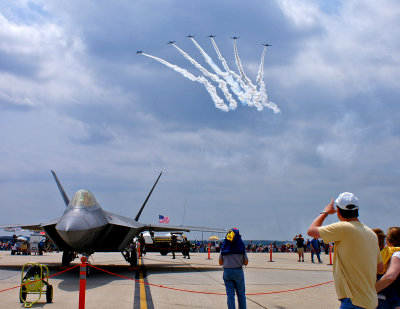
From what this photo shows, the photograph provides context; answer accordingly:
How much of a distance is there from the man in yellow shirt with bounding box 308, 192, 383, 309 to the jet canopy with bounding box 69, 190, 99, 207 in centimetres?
1063

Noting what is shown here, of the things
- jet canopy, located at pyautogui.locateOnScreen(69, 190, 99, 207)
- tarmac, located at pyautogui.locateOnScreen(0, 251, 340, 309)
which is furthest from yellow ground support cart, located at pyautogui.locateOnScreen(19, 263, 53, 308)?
jet canopy, located at pyautogui.locateOnScreen(69, 190, 99, 207)

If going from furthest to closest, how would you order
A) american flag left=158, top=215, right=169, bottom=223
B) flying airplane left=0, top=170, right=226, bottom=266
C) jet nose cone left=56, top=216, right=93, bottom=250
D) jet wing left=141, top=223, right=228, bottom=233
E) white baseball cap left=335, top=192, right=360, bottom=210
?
1. american flag left=158, top=215, right=169, bottom=223
2. jet wing left=141, top=223, right=228, bottom=233
3. flying airplane left=0, top=170, right=226, bottom=266
4. jet nose cone left=56, top=216, right=93, bottom=250
5. white baseball cap left=335, top=192, right=360, bottom=210

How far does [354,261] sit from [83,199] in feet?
36.0

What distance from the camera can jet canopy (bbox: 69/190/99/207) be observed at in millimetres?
13080

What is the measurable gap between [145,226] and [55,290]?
762cm

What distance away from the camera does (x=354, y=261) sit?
137 inches

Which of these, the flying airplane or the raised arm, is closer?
the raised arm

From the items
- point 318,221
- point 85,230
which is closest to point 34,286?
point 85,230

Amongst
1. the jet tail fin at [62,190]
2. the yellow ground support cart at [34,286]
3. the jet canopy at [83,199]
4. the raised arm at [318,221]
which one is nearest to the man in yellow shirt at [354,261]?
the raised arm at [318,221]

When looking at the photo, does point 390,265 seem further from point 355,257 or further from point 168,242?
point 168,242

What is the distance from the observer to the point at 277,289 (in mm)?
10883

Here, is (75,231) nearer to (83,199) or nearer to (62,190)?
(83,199)

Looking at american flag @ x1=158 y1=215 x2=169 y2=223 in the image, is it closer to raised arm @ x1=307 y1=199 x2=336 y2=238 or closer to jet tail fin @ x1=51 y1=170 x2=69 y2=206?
jet tail fin @ x1=51 y1=170 x2=69 y2=206

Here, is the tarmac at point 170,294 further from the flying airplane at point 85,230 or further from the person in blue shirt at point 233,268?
the person in blue shirt at point 233,268
